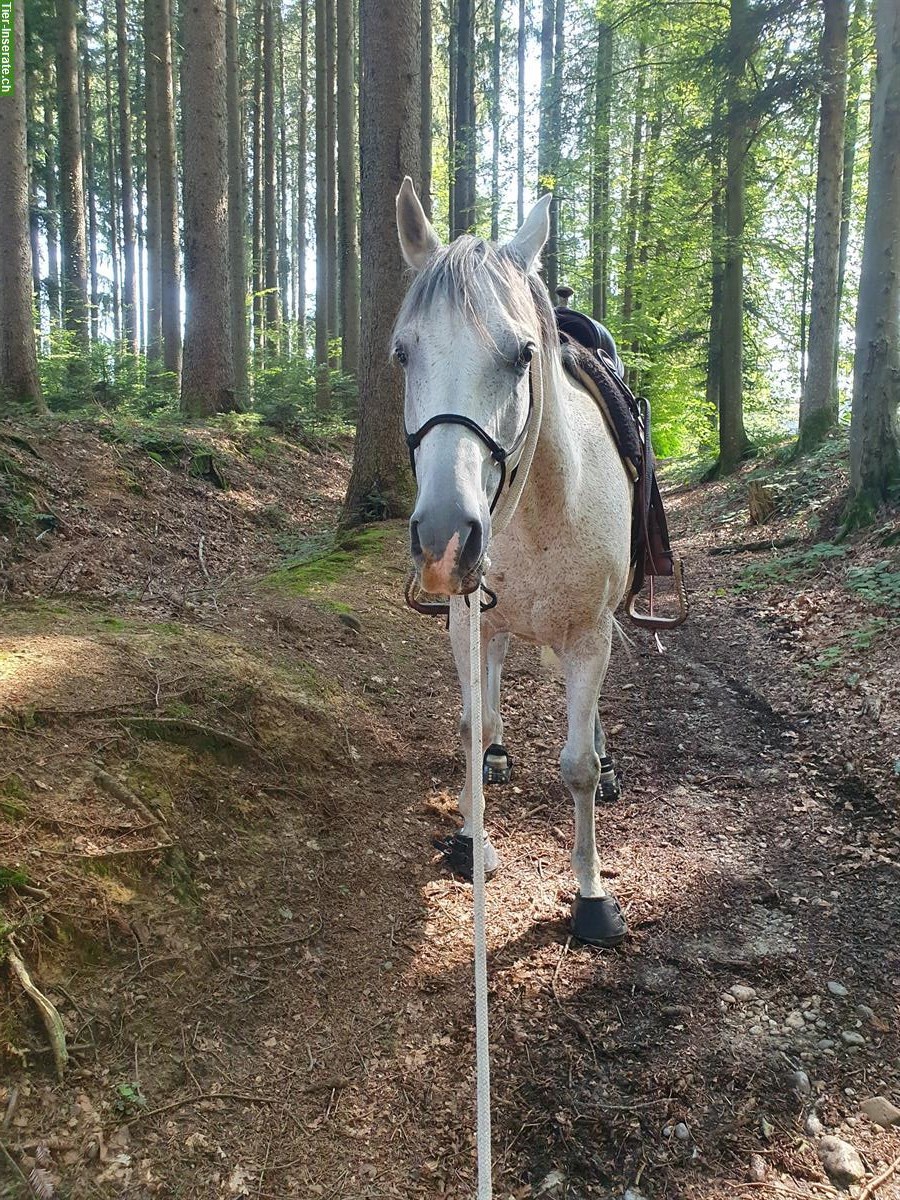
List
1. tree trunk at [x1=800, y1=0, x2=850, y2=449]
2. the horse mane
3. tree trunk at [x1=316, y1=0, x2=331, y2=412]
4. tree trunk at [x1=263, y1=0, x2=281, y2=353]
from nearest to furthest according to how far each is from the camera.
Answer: the horse mane, tree trunk at [x1=800, y1=0, x2=850, y2=449], tree trunk at [x1=316, y1=0, x2=331, y2=412], tree trunk at [x1=263, y1=0, x2=281, y2=353]

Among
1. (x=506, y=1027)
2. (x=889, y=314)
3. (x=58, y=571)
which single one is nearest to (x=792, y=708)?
(x=506, y=1027)

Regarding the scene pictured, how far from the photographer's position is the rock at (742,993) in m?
2.59

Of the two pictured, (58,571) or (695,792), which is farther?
(58,571)

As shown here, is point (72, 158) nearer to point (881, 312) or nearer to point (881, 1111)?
point (881, 312)

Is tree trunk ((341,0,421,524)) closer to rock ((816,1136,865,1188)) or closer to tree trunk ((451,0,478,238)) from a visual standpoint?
rock ((816,1136,865,1188))

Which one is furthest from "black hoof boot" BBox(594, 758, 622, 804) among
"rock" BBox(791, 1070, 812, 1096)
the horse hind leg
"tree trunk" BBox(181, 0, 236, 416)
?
"tree trunk" BBox(181, 0, 236, 416)

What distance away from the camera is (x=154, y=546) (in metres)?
6.82

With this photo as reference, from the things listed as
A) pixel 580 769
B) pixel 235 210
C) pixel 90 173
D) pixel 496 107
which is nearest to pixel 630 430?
pixel 580 769

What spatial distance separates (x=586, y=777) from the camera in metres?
3.12

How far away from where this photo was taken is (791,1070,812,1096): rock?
87.2 inches

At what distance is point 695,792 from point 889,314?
5.69 m

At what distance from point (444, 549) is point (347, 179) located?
1625cm

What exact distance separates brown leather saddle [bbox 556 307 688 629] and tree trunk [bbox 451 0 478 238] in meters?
13.5

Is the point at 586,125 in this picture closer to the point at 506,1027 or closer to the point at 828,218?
the point at 828,218
